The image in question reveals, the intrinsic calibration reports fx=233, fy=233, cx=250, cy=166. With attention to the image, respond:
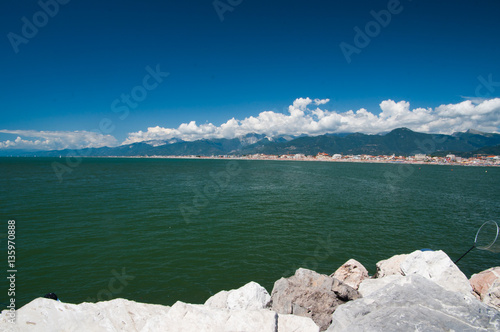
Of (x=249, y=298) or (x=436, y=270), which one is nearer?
→ (x=249, y=298)

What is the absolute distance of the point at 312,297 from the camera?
898cm

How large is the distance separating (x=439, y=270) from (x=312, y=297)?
6692 mm

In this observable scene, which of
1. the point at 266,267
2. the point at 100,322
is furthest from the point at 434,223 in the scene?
the point at 100,322

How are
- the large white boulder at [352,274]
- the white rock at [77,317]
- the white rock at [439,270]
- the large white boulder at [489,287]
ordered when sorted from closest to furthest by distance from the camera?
the white rock at [77,317] < the large white boulder at [489,287] < the white rock at [439,270] < the large white boulder at [352,274]

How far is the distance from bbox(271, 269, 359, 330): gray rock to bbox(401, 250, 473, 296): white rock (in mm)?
4175

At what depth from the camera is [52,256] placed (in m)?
17.4

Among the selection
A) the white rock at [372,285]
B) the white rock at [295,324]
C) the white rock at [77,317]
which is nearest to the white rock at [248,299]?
the white rock at [295,324]

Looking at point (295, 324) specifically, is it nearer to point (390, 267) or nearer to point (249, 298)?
point (249, 298)

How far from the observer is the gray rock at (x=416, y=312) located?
6.09 m

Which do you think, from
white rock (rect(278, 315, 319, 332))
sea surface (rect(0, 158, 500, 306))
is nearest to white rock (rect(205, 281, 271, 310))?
white rock (rect(278, 315, 319, 332))

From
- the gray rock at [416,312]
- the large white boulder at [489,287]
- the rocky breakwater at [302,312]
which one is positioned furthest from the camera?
the large white boulder at [489,287]

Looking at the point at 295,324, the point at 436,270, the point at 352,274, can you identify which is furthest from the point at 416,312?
the point at 352,274

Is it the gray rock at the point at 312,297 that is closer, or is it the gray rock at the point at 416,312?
the gray rock at the point at 416,312

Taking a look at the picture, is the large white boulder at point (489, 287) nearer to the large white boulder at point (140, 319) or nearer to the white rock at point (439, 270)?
the white rock at point (439, 270)
